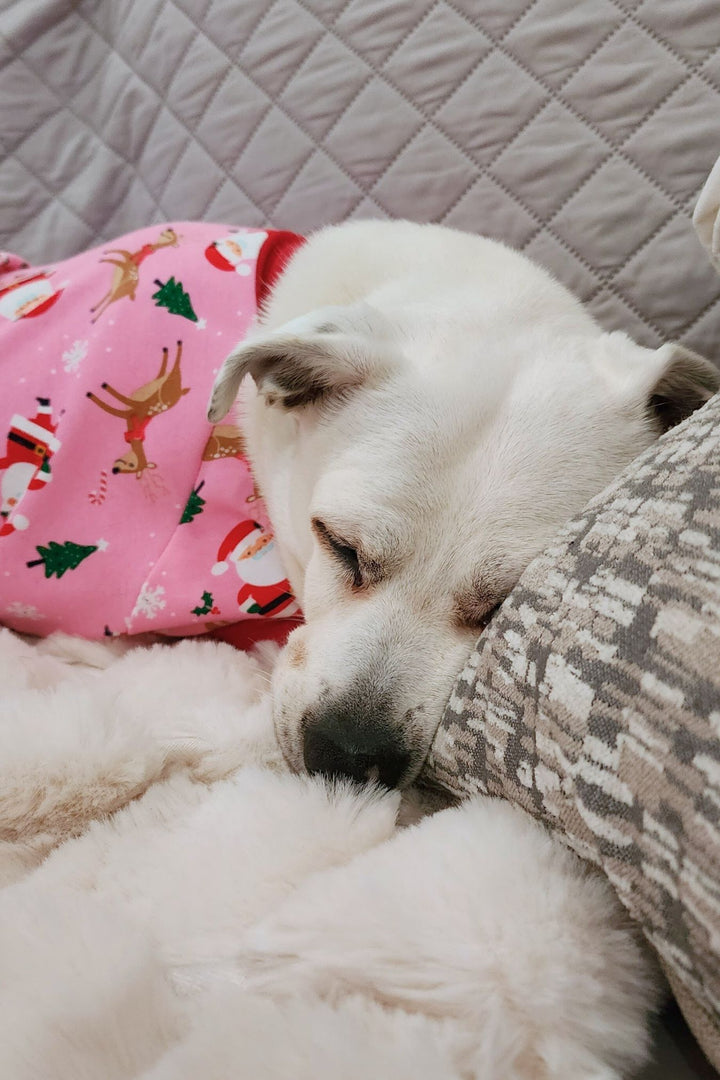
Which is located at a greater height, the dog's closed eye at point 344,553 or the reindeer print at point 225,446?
the dog's closed eye at point 344,553

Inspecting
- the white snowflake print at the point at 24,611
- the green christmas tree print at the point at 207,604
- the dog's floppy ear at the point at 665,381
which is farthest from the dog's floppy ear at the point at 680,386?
the white snowflake print at the point at 24,611

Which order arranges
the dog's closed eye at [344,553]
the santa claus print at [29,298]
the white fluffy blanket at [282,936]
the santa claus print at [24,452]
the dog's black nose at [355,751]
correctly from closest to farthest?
the white fluffy blanket at [282,936], the dog's black nose at [355,751], the dog's closed eye at [344,553], the santa claus print at [24,452], the santa claus print at [29,298]

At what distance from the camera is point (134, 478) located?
129 centimetres

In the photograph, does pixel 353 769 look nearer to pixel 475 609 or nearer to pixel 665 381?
pixel 475 609

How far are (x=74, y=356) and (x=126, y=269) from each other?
0.20 metres

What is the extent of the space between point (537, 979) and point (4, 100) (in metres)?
2.12

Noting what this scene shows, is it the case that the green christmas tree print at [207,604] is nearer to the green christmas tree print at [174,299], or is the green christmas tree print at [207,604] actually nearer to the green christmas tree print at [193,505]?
the green christmas tree print at [193,505]

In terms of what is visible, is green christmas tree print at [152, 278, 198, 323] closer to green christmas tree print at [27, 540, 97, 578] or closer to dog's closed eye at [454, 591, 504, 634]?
green christmas tree print at [27, 540, 97, 578]

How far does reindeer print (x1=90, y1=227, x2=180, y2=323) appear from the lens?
1.36 m

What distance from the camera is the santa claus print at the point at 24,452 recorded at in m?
1.31

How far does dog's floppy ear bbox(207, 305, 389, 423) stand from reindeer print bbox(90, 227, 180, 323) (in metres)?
0.39

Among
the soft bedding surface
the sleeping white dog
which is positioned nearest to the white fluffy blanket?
the sleeping white dog

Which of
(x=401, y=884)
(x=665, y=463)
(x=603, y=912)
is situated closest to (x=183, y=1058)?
(x=401, y=884)

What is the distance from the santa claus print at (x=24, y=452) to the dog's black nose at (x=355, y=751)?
711mm
